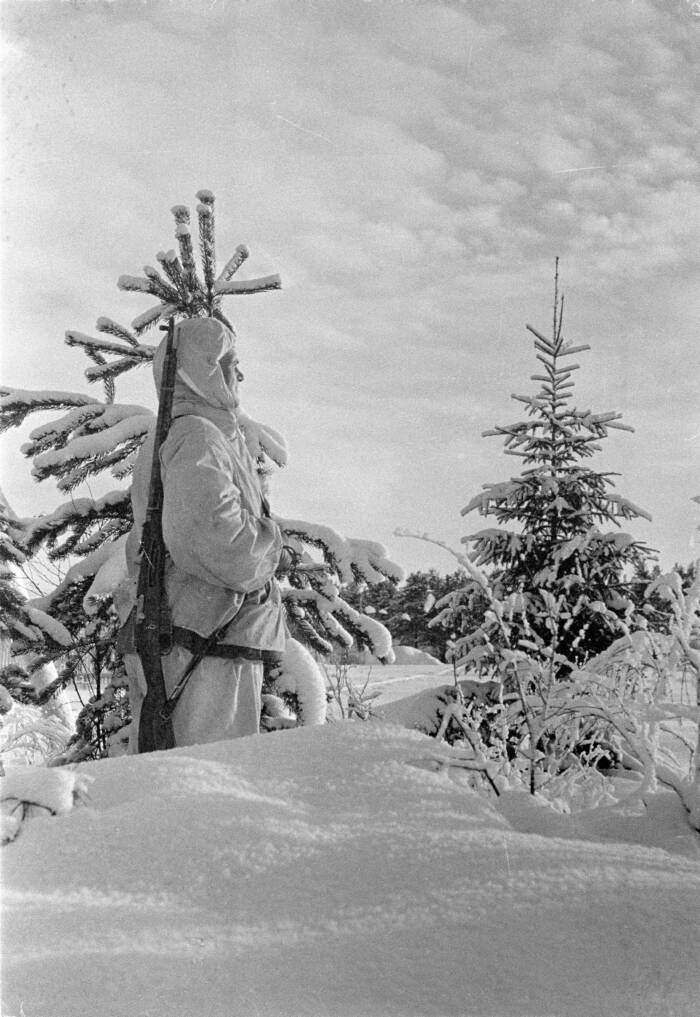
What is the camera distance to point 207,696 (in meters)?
4.04

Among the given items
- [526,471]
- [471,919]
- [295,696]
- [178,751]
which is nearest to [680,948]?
[471,919]

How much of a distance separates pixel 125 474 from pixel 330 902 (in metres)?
5.24

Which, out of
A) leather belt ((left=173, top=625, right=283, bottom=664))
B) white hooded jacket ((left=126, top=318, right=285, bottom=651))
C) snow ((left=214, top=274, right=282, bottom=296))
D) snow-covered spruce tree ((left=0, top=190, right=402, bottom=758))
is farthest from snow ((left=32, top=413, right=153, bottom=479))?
leather belt ((left=173, top=625, right=283, bottom=664))

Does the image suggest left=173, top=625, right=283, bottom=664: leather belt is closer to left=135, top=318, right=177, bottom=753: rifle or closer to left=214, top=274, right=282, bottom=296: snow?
left=135, top=318, right=177, bottom=753: rifle

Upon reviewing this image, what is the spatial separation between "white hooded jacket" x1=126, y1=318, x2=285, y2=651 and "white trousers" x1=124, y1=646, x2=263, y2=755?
126mm

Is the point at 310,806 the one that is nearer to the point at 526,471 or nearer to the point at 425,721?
the point at 425,721

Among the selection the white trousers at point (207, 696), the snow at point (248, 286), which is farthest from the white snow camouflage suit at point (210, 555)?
the snow at point (248, 286)

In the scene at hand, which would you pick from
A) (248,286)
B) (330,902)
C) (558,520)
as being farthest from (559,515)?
(330,902)

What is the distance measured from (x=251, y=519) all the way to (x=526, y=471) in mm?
4531

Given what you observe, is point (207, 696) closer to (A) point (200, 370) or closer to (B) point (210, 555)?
(B) point (210, 555)

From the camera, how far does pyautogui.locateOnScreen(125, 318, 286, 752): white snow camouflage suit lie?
3963mm

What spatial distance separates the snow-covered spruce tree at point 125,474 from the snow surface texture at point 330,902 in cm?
413

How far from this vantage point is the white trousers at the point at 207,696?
13.2ft

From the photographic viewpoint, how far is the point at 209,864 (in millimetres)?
1507
